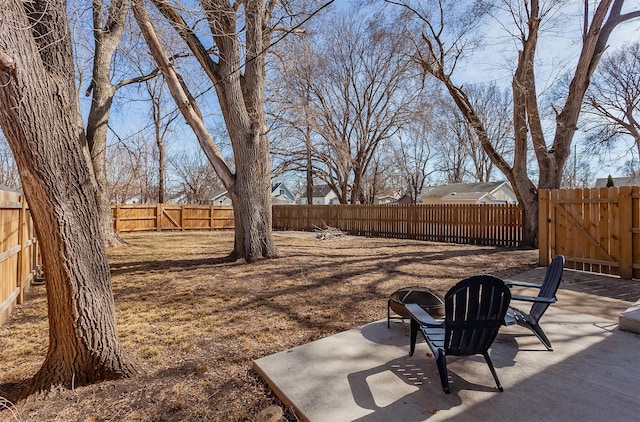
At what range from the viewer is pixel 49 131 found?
2.23 m

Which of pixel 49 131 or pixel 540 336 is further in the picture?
pixel 540 336

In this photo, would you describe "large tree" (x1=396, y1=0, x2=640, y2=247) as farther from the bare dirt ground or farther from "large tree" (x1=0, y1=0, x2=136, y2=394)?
"large tree" (x1=0, y1=0, x2=136, y2=394)

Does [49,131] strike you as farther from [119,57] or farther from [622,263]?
[622,263]

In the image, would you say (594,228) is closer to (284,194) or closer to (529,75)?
(529,75)

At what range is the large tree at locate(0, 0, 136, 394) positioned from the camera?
2.09 metres

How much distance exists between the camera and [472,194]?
2505 centimetres

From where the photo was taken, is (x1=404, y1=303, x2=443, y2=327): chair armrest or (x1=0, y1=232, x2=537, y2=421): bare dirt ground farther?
(x1=404, y1=303, x2=443, y2=327): chair armrest

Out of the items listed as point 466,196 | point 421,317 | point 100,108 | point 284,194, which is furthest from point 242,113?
point 284,194

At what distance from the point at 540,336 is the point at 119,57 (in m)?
9.47

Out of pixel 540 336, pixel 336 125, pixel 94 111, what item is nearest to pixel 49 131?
pixel 540 336

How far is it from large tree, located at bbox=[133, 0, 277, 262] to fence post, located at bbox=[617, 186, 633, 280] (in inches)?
274

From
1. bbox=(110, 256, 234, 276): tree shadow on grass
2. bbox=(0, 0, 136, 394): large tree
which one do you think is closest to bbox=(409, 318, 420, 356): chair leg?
bbox=(0, 0, 136, 394): large tree

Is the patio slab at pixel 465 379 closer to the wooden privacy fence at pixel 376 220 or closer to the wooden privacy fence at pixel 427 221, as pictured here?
the wooden privacy fence at pixel 427 221

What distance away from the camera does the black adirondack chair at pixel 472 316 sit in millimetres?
2291
